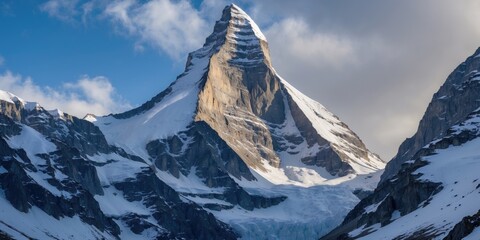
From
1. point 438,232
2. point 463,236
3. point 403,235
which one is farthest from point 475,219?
point 403,235

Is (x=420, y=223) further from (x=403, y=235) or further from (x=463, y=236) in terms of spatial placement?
(x=463, y=236)

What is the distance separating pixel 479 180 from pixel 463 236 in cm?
5723

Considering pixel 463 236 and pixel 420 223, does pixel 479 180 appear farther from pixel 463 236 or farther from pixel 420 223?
pixel 463 236

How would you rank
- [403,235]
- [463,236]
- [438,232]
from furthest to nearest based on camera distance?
[403,235], [438,232], [463,236]

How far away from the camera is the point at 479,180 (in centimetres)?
19588

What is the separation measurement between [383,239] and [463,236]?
192 feet

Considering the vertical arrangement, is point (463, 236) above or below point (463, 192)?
below

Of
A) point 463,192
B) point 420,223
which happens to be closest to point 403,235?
point 420,223

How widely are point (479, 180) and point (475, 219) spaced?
177ft

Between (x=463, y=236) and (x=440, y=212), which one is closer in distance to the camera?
(x=463, y=236)

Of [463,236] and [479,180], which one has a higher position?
[479,180]

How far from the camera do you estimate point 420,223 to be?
19038cm

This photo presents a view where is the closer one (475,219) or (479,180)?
(475,219)

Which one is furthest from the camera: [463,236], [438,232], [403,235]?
[403,235]
